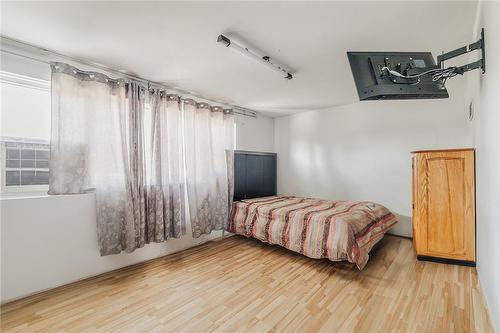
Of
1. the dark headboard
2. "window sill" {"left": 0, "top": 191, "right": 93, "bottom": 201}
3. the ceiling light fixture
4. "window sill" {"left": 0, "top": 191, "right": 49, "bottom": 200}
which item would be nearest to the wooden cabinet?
the ceiling light fixture

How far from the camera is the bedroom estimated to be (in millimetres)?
1772

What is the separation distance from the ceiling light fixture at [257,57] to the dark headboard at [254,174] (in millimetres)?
1971

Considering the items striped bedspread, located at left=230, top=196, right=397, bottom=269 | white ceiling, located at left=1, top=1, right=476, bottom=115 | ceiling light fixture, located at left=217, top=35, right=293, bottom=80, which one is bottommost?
striped bedspread, located at left=230, top=196, right=397, bottom=269

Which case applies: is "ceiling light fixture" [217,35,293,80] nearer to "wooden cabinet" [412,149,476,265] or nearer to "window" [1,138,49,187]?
"wooden cabinet" [412,149,476,265]

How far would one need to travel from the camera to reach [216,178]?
12.5 feet

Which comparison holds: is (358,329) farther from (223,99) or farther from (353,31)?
(223,99)

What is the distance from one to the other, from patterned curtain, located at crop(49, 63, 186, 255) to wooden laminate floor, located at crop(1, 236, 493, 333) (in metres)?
0.55

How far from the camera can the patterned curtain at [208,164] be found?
11.4 feet

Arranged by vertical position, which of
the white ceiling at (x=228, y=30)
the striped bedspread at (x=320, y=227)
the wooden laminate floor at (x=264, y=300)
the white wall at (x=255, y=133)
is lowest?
the wooden laminate floor at (x=264, y=300)

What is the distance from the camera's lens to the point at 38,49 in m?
2.24

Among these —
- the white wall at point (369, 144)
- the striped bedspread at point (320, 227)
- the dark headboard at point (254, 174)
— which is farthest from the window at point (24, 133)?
the white wall at point (369, 144)

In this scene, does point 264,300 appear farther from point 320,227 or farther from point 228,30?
point 228,30

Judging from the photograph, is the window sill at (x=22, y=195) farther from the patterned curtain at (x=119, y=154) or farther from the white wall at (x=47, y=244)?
the patterned curtain at (x=119, y=154)

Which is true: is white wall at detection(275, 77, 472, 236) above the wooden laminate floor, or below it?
above
